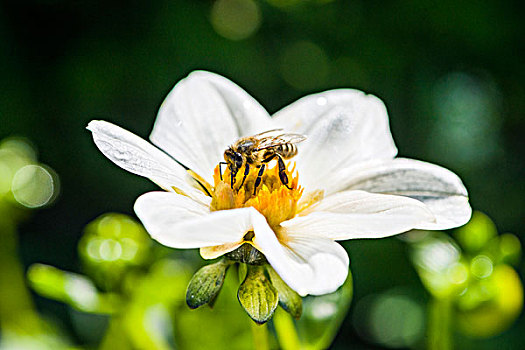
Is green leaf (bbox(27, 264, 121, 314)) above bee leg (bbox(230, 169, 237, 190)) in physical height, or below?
below

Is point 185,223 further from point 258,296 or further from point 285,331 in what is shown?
point 285,331

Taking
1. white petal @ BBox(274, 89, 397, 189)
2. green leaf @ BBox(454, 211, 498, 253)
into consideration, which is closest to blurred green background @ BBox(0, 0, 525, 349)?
green leaf @ BBox(454, 211, 498, 253)

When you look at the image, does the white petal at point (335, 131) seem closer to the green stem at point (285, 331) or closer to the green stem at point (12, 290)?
the green stem at point (285, 331)

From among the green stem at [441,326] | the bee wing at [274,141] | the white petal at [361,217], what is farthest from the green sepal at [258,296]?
the green stem at [441,326]

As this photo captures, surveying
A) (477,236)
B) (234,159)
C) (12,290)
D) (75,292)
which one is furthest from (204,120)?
(12,290)

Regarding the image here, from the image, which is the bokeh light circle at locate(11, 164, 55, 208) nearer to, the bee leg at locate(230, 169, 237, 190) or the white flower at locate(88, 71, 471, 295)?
the white flower at locate(88, 71, 471, 295)

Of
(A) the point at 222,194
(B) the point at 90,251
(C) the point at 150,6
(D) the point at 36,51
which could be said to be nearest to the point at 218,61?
(C) the point at 150,6

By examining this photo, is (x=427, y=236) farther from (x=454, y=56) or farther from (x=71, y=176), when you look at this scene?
(x=71, y=176)
